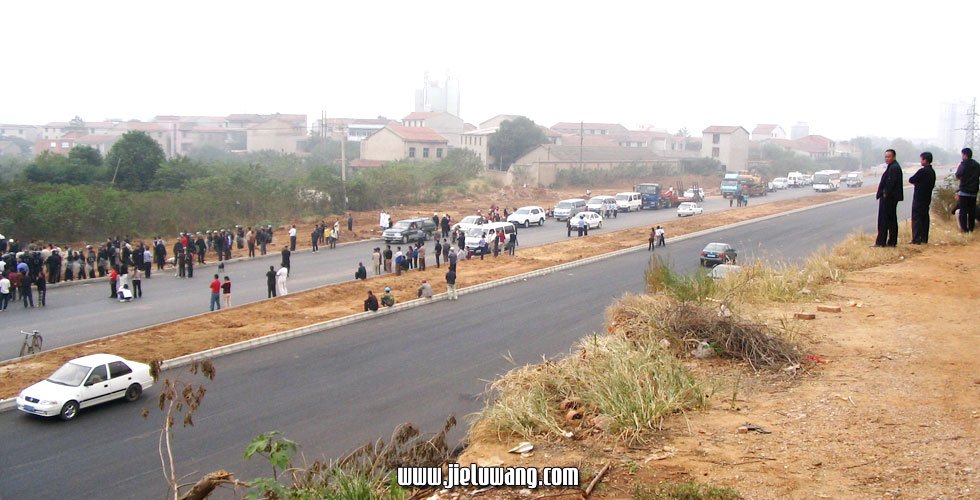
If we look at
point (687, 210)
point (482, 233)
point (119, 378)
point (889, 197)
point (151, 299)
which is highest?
point (889, 197)

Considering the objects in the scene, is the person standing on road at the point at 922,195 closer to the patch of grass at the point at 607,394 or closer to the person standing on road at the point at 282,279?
the patch of grass at the point at 607,394

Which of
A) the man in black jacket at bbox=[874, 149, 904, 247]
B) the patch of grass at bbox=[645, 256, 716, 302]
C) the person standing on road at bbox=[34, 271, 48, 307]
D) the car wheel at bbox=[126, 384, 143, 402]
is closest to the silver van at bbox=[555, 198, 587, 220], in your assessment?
the man in black jacket at bbox=[874, 149, 904, 247]

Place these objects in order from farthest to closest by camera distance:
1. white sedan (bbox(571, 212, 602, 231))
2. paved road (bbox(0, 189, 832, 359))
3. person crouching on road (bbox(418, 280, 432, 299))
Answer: white sedan (bbox(571, 212, 602, 231)), person crouching on road (bbox(418, 280, 432, 299)), paved road (bbox(0, 189, 832, 359))

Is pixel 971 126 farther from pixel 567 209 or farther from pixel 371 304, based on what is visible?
pixel 371 304

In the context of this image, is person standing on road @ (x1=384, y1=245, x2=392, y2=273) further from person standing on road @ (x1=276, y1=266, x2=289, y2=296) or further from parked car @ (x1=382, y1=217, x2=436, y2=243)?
parked car @ (x1=382, y1=217, x2=436, y2=243)

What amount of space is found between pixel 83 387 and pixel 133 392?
1055 millimetres

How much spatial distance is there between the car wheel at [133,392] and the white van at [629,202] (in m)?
45.0

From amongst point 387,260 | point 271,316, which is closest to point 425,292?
point 271,316

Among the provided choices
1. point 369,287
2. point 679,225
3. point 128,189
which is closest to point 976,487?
point 369,287

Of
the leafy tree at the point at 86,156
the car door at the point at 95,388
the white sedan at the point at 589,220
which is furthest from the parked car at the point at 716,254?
the leafy tree at the point at 86,156

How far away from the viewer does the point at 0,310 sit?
867 inches

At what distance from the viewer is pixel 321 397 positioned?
14.2 m

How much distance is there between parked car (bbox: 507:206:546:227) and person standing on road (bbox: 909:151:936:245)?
2982cm

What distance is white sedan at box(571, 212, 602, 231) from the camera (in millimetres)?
42594
